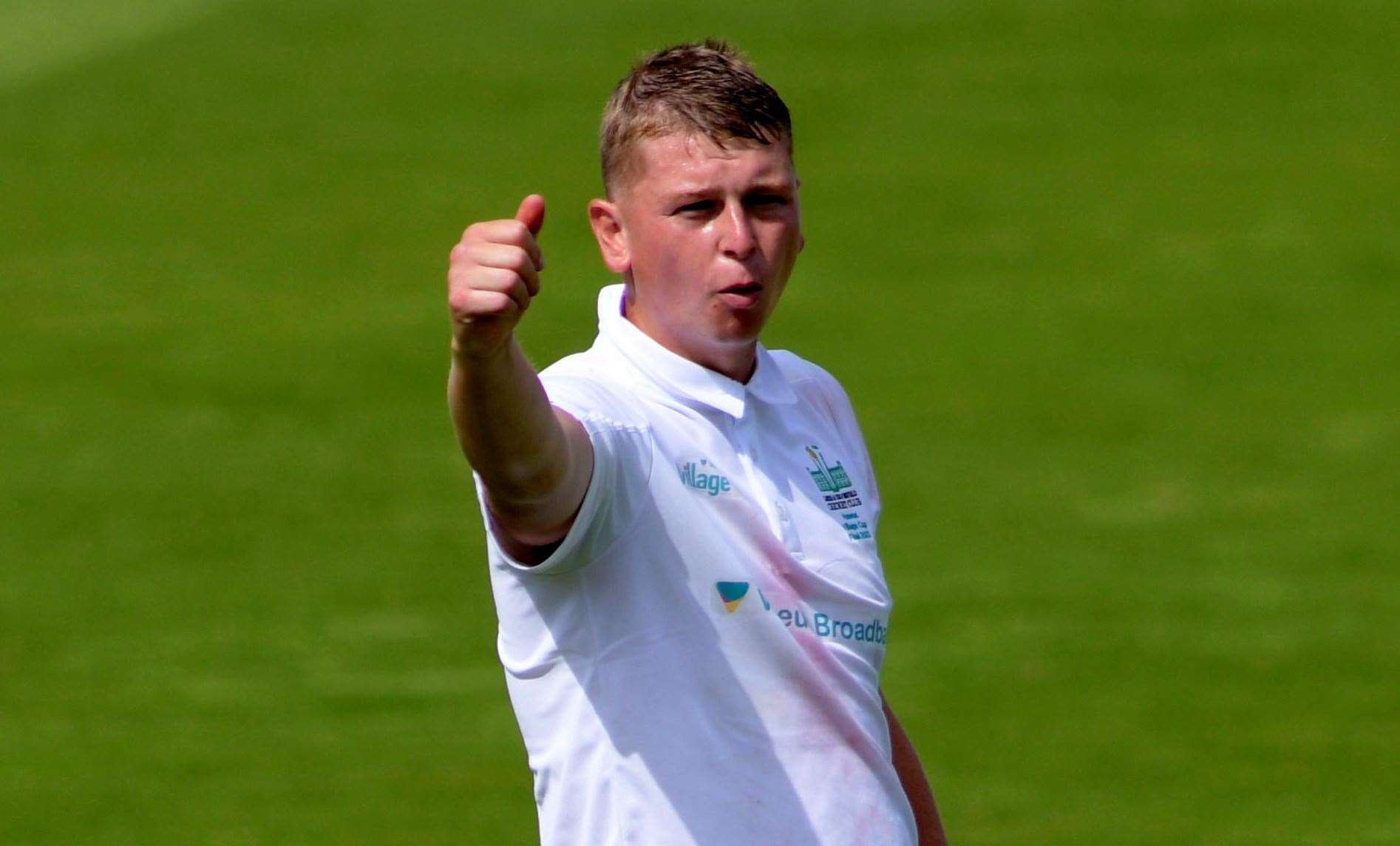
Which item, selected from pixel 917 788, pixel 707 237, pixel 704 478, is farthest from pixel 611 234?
pixel 917 788

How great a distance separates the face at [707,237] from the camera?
11.6ft

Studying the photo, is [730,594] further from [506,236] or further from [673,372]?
[506,236]

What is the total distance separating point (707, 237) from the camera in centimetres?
353

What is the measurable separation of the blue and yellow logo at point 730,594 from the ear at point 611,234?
549 millimetres

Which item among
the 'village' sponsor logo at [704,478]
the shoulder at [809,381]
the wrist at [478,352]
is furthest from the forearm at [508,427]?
the shoulder at [809,381]

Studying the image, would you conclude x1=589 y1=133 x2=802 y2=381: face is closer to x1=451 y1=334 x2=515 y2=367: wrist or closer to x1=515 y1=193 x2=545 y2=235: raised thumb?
x1=515 y1=193 x2=545 y2=235: raised thumb

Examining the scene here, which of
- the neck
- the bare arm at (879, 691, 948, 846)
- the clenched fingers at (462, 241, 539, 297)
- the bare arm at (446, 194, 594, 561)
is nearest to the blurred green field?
the bare arm at (879, 691, 948, 846)

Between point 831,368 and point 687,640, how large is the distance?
997 centimetres

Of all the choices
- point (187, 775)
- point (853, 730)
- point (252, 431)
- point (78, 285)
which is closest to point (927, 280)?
point (252, 431)

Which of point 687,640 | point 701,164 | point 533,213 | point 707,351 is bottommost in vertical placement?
point 687,640

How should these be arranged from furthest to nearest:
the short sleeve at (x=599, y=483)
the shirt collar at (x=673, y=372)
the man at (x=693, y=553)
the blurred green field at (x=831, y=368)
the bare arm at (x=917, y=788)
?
the blurred green field at (x=831, y=368)
the bare arm at (x=917, y=788)
the shirt collar at (x=673, y=372)
the man at (x=693, y=553)
the short sleeve at (x=599, y=483)

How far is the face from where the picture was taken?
11.6 feet

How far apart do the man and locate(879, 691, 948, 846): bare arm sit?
0.21 metres

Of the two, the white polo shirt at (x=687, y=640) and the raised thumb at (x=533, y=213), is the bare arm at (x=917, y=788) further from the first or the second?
the raised thumb at (x=533, y=213)
